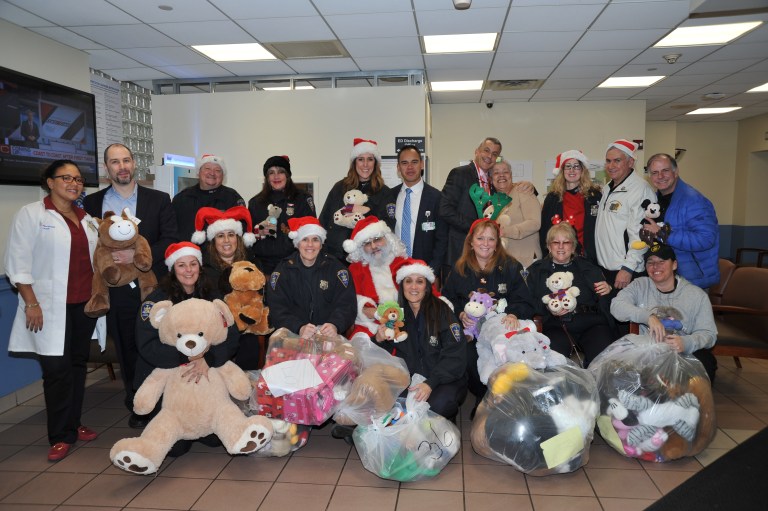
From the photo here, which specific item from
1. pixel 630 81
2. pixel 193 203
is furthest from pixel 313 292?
pixel 630 81

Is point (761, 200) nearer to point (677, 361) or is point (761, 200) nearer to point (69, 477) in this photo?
point (677, 361)

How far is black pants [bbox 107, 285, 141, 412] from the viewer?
3.32 m

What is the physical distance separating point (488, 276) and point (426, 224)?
773 mm

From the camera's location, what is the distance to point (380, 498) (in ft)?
8.45

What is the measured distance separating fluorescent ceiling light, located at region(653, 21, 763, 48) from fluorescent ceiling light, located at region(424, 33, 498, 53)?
177 centimetres

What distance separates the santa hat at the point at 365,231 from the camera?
3535 millimetres

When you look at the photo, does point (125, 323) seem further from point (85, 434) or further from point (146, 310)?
point (85, 434)

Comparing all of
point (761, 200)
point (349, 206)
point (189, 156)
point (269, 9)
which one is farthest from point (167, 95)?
point (761, 200)

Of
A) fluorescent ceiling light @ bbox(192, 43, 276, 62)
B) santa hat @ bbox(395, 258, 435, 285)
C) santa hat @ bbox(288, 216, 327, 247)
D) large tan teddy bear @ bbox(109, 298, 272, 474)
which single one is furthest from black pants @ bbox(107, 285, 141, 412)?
fluorescent ceiling light @ bbox(192, 43, 276, 62)

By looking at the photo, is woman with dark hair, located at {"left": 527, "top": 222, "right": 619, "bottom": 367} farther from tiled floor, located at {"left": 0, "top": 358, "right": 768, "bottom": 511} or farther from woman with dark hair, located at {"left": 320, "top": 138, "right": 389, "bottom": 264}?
woman with dark hair, located at {"left": 320, "top": 138, "right": 389, "bottom": 264}

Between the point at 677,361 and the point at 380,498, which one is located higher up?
the point at 677,361

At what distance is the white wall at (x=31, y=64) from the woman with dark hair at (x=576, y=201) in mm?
4263

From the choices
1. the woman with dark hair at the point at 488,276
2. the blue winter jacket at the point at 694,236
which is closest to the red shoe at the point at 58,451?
the woman with dark hair at the point at 488,276

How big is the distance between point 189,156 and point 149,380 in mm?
4685
